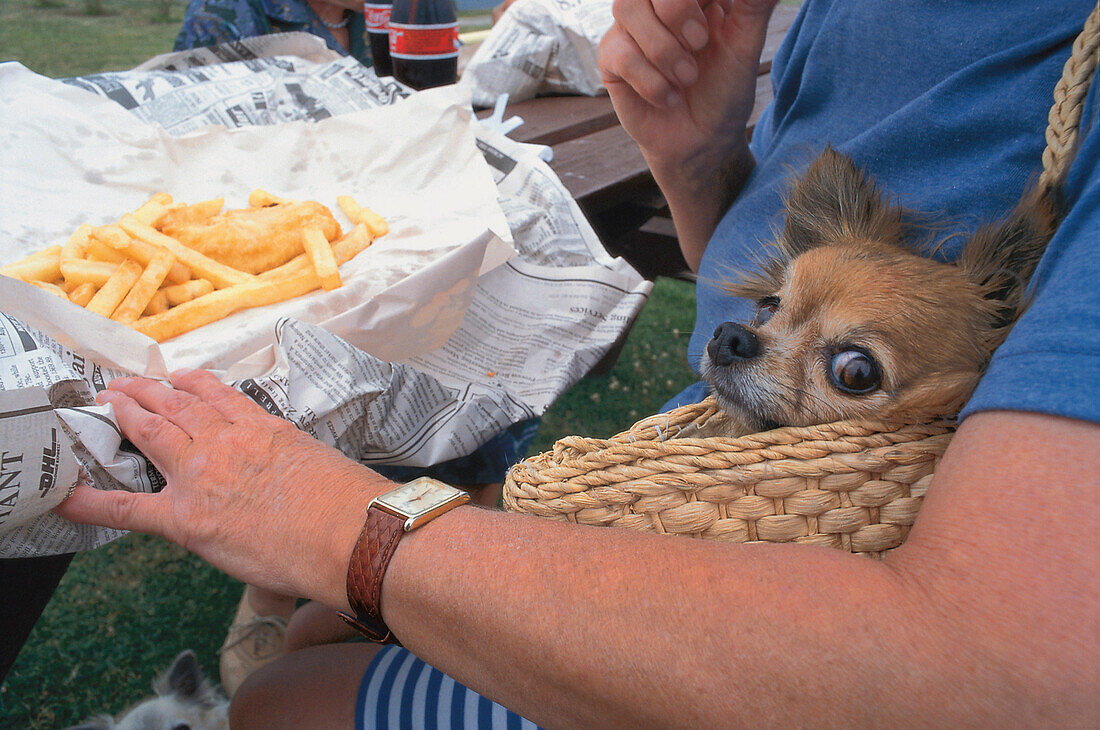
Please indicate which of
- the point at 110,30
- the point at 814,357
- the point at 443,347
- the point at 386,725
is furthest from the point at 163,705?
the point at 110,30

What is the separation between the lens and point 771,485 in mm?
754

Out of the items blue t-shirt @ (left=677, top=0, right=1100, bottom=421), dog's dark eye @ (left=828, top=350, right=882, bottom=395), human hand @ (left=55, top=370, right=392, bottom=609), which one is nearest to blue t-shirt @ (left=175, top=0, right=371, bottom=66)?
blue t-shirt @ (left=677, top=0, right=1100, bottom=421)

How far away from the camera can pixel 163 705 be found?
1.58 m

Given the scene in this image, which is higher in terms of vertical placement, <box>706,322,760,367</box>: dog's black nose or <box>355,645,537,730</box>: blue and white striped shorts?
<box>706,322,760,367</box>: dog's black nose

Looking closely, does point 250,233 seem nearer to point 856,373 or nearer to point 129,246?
point 129,246

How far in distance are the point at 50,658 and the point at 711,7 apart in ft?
7.12

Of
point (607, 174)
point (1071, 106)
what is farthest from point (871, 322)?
point (607, 174)

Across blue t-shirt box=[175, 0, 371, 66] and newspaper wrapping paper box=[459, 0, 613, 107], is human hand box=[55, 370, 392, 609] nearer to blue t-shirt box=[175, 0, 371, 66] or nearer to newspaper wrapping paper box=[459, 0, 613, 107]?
newspaper wrapping paper box=[459, 0, 613, 107]

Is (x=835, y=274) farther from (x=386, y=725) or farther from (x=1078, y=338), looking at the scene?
(x=386, y=725)

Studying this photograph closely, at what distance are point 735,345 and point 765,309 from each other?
0.45 ft

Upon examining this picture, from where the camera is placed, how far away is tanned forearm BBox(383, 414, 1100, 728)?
536mm

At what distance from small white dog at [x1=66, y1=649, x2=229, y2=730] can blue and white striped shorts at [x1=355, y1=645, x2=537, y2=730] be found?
73 centimetres

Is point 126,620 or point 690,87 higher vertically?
point 690,87

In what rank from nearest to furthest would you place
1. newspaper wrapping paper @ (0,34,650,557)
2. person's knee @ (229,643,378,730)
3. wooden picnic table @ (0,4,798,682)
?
newspaper wrapping paper @ (0,34,650,557)
person's knee @ (229,643,378,730)
wooden picnic table @ (0,4,798,682)
